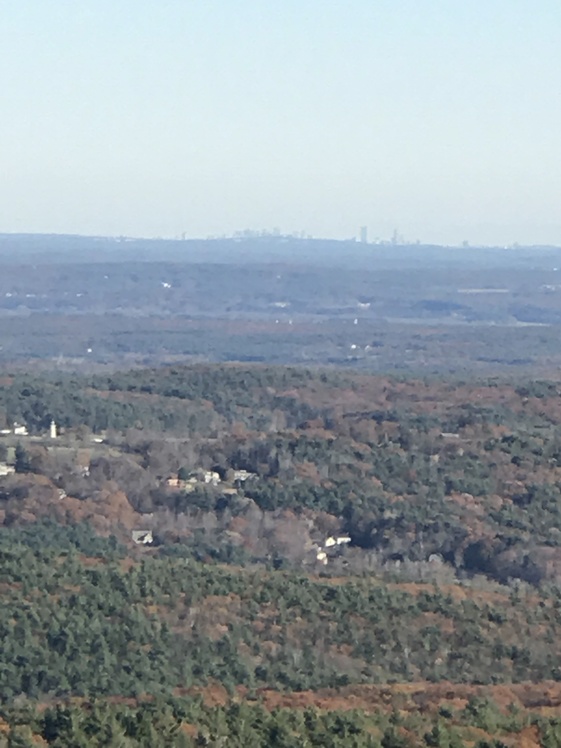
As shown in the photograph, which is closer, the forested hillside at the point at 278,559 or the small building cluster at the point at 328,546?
the forested hillside at the point at 278,559

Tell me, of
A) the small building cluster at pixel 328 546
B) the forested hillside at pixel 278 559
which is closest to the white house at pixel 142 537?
the forested hillside at pixel 278 559

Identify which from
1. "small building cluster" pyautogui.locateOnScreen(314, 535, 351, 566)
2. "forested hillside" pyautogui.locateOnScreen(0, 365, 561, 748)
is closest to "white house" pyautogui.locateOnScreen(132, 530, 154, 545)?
"forested hillside" pyautogui.locateOnScreen(0, 365, 561, 748)

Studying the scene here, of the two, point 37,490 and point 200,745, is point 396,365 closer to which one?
point 37,490

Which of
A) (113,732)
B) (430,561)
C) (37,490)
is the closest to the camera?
(113,732)

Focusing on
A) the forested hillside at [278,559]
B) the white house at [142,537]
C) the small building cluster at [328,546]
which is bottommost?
the small building cluster at [328,546]

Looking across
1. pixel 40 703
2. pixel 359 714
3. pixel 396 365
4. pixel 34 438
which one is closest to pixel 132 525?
pixel 34 438

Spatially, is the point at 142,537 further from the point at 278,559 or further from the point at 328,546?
the point at 278,559

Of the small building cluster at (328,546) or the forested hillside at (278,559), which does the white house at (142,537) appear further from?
the small building cluster at (328,546)

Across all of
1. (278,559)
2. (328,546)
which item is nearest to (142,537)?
(328,546)

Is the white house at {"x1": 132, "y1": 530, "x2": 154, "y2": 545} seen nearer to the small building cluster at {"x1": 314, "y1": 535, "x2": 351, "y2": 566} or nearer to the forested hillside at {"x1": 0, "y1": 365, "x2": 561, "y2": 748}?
the forested hillside at {"x1": 0, "y1": 365, "x2": 561, "y2": 748}

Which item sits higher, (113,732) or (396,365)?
(113,732)

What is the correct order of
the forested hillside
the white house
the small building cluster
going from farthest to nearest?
1. the white house
2. the small building cluster
3. the forested hillside
